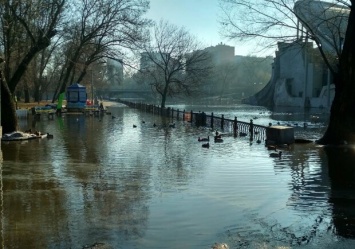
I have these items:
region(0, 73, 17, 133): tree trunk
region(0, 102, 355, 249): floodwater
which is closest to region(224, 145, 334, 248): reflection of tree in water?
region(0, 102, 355, 249): floodwater

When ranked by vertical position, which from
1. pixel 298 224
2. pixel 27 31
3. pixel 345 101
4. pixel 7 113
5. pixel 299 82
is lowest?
pixel 298 224

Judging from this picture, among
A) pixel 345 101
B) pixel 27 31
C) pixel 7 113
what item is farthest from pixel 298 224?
pixel 27 31

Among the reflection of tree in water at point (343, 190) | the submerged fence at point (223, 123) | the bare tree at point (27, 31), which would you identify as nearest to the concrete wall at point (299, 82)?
the submerged fence at point (223, 123)

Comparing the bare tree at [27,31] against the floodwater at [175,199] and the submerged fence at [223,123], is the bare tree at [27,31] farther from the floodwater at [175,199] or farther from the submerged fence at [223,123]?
the submerged fence at [223,123]

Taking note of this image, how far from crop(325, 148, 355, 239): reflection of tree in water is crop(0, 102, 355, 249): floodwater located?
0.07 ft

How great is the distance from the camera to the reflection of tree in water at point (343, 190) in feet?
24.8

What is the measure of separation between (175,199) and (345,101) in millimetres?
12524

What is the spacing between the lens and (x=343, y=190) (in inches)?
405

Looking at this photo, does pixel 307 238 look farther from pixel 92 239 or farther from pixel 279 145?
pixel 279 145

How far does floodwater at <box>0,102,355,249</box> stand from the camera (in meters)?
6.88

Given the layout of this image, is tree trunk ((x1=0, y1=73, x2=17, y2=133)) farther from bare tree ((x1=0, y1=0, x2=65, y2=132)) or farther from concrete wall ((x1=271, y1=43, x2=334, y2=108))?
concrete wall ((x1=271, y1=43, x2=334, y2=108))

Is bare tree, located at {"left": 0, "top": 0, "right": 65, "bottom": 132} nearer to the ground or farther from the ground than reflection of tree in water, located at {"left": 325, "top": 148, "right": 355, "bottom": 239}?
farther from the ground

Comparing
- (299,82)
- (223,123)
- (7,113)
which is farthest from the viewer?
(299,82)

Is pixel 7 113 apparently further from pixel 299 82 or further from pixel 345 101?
pixel 299 82
